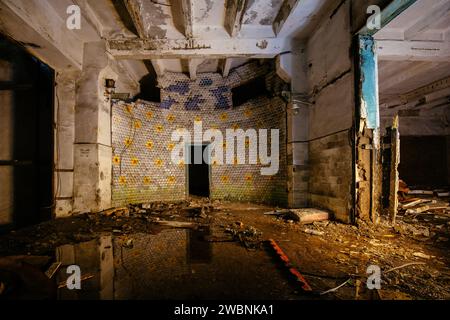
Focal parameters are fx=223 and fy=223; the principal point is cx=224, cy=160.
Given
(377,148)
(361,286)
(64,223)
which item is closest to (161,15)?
(64,223)

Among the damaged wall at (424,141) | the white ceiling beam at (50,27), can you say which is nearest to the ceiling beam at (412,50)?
the damaged wall at (424,141)

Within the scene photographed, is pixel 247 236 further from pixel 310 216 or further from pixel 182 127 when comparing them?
pixel 182 127

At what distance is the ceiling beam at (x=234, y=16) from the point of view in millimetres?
5016

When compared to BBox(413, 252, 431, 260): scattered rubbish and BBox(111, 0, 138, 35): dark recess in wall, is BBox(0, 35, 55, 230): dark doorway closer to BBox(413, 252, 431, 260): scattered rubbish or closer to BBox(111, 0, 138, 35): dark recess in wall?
BBox(111, 0, 138, 35): dark recess in wall

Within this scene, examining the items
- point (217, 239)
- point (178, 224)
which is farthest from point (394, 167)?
point (178, 224)

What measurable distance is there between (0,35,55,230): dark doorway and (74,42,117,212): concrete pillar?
59 centimetres

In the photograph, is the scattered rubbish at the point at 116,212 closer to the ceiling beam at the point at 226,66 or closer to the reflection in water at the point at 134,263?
the reflection in water at the point at 134,263

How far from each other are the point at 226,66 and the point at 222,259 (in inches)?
262

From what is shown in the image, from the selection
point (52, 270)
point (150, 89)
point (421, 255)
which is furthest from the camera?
point (150, 89)

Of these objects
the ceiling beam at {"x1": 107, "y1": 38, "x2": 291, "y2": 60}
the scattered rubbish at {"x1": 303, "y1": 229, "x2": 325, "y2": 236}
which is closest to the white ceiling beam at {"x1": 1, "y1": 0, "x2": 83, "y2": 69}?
the ceiling beam at {"x1": 107, "y1": 38, "x2": 291, "y2": 60}

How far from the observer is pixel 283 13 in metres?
5.43

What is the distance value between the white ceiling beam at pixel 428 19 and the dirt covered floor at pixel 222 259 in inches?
171
